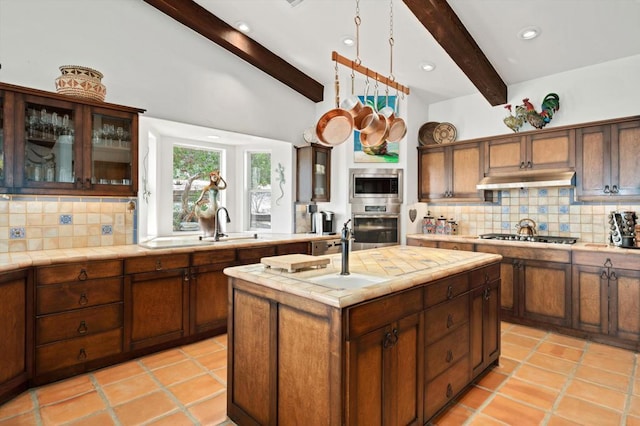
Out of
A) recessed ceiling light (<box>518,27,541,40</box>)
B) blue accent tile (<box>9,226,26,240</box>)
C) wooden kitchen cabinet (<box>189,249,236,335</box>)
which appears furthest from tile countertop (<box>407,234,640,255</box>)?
blue accent tile (<box>9,226,26,240</box>)

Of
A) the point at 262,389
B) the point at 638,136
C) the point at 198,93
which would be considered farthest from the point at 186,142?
the point at 638,136

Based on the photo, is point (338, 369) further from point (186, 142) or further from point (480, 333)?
point (186, 142)

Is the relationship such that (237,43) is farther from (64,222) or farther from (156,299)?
(156,299)

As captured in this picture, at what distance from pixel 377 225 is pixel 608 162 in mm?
2479

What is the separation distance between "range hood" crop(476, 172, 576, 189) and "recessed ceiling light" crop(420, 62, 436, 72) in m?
1.46

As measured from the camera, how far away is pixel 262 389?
1741 millimetres

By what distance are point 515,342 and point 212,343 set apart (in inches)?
112

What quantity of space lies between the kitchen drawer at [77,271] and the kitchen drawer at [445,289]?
7.61 ft

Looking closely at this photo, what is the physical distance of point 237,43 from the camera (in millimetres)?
3791

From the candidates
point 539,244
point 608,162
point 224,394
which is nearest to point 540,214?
point 539,244

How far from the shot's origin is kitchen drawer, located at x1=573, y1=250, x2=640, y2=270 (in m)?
2.95

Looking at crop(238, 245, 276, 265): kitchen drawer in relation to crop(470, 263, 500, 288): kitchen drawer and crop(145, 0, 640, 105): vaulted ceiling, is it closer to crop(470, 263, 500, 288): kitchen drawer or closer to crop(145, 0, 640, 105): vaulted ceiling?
crop(470, 263, 500, 288): kitchen drawer

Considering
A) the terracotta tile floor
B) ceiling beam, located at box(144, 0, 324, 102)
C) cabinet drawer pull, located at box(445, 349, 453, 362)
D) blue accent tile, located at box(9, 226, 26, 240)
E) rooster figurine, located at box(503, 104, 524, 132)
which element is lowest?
the terracotta tile floor

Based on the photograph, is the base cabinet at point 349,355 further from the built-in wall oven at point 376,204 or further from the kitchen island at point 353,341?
the built-in wall oven at point 376,204
